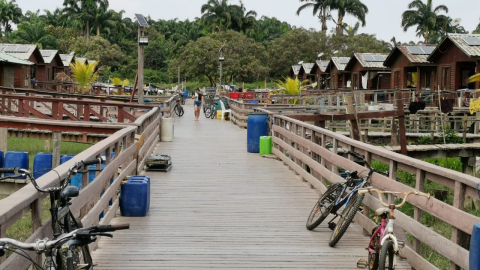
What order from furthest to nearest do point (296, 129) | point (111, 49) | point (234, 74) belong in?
point (111, 49), point (234, 74), point (296, 129)

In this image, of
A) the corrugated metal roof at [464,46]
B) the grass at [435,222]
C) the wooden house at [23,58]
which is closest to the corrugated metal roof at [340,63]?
the corrugated metal roof at [464,46]

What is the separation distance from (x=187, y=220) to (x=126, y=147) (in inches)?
87.5

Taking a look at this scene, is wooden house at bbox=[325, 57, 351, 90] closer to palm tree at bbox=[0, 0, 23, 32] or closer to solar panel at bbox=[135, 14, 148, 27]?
solar panel at bbox=[135, 14, 148, 27]

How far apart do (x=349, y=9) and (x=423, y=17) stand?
15075 mm

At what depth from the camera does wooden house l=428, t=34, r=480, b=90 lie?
31.6m

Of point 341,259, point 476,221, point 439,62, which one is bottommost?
point 341,259

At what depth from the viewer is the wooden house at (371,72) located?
47.2 metres

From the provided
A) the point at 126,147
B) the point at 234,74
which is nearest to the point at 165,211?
the point at 126,147

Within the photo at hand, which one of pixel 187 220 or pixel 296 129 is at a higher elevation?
pixel 296 129

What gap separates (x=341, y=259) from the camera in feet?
23.3

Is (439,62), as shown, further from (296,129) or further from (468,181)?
(468,181)

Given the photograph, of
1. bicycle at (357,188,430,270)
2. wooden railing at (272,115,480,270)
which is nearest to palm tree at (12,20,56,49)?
wooden railing at (272,115,480,270)

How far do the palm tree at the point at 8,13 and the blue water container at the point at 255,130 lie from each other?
95.9 m

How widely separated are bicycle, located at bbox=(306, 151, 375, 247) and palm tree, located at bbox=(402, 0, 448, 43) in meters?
93.7
